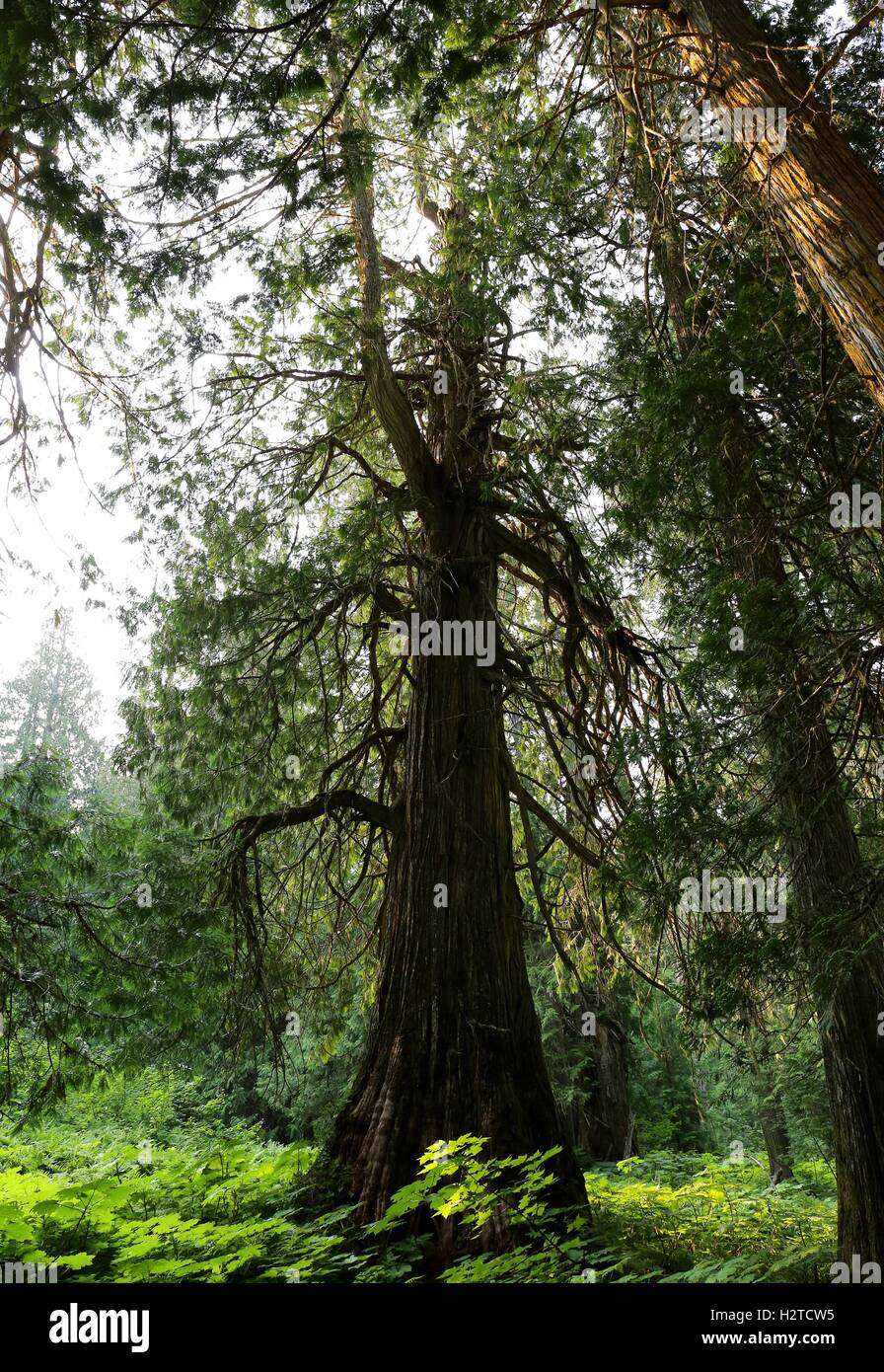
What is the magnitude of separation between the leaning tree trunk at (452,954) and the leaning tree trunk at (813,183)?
3.46 metres

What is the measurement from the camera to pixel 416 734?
676 centimetres

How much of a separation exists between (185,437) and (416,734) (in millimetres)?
2952

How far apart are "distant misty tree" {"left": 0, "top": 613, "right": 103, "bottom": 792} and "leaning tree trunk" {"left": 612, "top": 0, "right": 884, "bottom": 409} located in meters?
25.0

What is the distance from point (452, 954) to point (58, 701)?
29250 mm

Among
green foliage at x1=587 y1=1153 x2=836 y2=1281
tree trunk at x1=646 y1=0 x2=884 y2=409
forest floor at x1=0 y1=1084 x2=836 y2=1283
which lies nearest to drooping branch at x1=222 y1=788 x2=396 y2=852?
forest floor at x1=0 y1=1084 x2=836 y2=1283

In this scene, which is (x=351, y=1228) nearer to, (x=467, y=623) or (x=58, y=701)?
(x=467, y=623)

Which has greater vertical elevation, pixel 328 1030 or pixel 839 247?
pixel 839 247

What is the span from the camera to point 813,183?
10.9ft

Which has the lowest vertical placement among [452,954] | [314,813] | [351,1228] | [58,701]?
[351,1228]

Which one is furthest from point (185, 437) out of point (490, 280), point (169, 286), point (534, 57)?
point (534, 57)

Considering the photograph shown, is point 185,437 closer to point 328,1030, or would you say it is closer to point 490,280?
point 490,280

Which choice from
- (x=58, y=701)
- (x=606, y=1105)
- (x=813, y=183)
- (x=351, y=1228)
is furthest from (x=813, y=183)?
(x=58, y=701)

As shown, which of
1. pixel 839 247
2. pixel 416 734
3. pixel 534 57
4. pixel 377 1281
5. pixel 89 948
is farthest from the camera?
pixel 416 734

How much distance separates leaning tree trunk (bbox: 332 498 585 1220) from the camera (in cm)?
534
